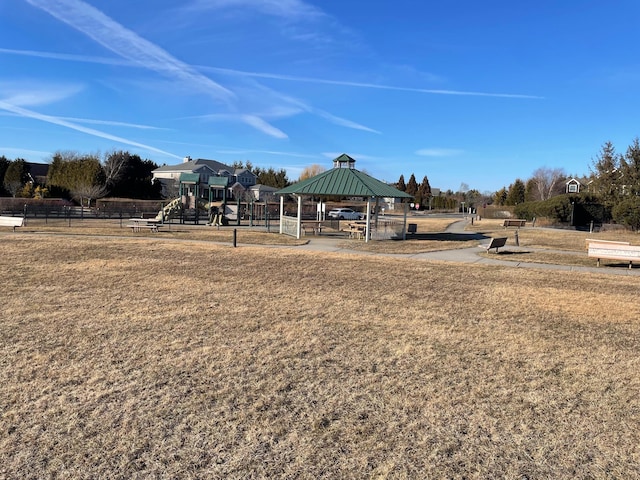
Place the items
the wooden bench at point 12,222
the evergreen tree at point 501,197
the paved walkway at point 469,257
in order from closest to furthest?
the paved walkway at point 469,257 → the wooden bench at point 12,222 → the evergreen tree at point 501,197

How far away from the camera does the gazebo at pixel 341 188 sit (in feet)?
76.2

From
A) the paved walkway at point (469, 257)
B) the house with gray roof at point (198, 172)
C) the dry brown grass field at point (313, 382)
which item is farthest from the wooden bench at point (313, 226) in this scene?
the house with gray roof at point (198, 172)

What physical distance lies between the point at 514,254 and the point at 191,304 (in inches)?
536

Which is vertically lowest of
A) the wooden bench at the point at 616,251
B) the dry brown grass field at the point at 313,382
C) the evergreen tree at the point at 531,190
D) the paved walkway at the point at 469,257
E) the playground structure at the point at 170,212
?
the dry brown grass field at the point at 313,382

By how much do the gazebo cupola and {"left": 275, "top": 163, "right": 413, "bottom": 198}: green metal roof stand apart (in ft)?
1.93

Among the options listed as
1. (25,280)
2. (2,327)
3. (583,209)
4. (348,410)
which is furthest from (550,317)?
(583,209)

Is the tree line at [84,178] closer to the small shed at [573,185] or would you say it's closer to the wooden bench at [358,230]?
the wooden bench at [358,230]

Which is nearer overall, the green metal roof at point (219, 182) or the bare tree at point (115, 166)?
the green metal roof at point (219, 182)

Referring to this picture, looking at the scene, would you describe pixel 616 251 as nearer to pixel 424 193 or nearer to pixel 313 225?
pixel 313 225

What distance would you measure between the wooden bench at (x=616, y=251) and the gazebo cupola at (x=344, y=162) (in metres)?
14.6

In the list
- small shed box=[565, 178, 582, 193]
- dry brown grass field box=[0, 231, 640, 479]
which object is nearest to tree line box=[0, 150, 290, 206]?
dry brown grass field box=[0, 231, 640, 479]

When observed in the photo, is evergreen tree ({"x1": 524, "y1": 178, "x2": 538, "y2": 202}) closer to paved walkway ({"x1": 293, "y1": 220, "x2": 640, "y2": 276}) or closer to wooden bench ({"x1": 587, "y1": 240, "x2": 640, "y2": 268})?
paved walkway ({"x1": 293, "y1": 220, "x2": 640, "y2": 276})

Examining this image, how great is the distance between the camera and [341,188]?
24125 millimetres

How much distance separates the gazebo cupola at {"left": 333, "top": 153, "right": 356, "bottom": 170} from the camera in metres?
26.8
